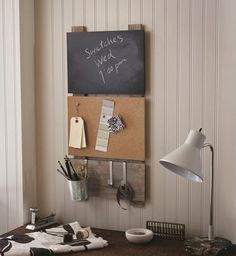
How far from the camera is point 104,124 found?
2408mm

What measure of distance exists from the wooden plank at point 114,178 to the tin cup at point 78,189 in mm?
70

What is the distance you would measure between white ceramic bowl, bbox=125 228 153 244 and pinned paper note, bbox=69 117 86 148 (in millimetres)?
518

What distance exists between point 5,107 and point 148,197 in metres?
0.89

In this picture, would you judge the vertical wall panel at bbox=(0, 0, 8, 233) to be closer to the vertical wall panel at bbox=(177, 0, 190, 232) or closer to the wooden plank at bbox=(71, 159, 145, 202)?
the wooden plank at bbox=(71, 159, 145, 202)

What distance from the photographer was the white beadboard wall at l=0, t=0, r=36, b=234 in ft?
8.07

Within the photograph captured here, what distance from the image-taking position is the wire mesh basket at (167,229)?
224cm

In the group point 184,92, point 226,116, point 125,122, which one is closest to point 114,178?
point 125,122

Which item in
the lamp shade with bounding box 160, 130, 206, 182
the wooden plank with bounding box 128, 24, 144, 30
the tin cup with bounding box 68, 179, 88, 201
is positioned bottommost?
the tin cup with bounding box 68, 179, 88, 201

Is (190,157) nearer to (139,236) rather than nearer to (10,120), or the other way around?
(139,236)

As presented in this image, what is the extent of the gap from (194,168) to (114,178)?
25.8 inches

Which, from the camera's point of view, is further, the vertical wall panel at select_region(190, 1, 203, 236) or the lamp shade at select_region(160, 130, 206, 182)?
the vertical wall panel at select_region(190, 1, 203, 236)

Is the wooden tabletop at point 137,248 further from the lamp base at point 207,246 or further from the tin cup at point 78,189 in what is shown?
the tin cup at point 78,189

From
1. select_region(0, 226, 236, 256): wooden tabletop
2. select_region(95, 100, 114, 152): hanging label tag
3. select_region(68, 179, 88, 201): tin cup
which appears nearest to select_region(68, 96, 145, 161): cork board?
select_region(95, 100, 114, 152): hanging label tag

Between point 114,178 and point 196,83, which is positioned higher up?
point 196,83
